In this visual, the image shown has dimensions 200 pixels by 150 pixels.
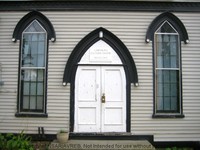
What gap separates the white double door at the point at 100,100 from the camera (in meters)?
8.62

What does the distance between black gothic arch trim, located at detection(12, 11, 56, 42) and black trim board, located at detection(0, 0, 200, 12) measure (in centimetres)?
21

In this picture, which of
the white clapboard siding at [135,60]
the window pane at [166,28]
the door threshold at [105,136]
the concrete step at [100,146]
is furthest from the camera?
the window pane at [166,28]

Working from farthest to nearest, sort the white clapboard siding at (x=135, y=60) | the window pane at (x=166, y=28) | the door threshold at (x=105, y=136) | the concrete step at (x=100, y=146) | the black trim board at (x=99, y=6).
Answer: the window pane at (x=166, y=28)
the black trim board at (x=99, y=6)
the white clapboard siding at (x=135, y=60)
the door threshold at (x=105, y=136)
the concrete step at (x=100, y=146)

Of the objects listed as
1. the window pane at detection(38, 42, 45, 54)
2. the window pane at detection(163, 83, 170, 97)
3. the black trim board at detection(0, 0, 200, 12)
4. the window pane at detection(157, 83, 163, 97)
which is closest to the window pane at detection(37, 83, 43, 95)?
the window pane at detection(38, 42, 45, 54)

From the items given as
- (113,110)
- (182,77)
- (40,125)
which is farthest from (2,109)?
(182,77)

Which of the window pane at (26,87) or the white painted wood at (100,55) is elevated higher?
the white painted wood at (100,55)

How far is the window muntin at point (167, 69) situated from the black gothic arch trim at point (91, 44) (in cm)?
83

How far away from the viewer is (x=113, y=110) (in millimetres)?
8664

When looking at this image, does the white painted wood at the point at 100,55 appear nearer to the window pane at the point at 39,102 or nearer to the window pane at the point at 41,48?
the window pane at the point at 41,48

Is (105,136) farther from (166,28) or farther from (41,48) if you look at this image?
(166,28)

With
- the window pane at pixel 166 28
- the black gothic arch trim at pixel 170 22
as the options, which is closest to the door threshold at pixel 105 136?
the black gothic arch trim at pixel 170 22

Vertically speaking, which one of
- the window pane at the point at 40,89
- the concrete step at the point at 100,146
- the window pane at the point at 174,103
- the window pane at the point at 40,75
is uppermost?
the window pane at the point at 40,75

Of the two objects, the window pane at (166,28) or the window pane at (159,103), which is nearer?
the window pane at (159,103)

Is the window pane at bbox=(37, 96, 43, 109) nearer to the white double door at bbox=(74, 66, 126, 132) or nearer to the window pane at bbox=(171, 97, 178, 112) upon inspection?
the white double door at bbox=(74, 66, 126, 132)
